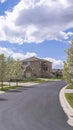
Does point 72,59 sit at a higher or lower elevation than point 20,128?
higher

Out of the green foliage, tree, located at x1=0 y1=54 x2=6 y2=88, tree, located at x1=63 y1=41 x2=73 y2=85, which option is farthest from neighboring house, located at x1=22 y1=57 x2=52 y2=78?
tree, located at x1=63 y1=41 x2=73 y2=85

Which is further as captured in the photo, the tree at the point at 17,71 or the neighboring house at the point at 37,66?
the neighboring house at the point at 37,66

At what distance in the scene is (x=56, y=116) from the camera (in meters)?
19.9

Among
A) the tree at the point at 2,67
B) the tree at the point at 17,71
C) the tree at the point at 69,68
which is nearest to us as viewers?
the tree at the point at 69,68

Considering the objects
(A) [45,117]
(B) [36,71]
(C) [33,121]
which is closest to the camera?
(C) [33,121]

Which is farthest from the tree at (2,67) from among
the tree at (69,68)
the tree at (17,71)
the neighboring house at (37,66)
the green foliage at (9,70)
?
the neighboring house at (37,66)

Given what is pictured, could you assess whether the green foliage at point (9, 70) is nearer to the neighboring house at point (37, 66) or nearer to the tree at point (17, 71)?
the tree at point (17, 71)

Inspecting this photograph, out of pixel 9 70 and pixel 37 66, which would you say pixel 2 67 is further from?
pixel 37 66

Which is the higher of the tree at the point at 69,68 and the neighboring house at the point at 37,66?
the neighboring house at the point at 37,66

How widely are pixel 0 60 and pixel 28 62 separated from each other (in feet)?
261

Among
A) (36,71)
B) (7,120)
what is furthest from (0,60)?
(36,71)

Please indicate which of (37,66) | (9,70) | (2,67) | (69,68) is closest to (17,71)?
(9,70)

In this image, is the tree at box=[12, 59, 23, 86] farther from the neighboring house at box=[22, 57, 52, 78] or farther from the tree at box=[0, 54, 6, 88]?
the neighboring house at box=[22, 57, 52, 78]

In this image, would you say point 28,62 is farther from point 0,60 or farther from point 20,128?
point 20,128
